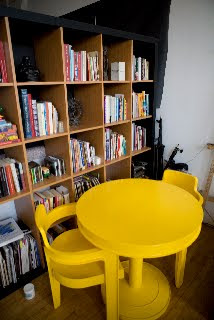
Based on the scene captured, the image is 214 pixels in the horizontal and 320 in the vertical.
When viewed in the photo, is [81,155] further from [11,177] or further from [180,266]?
[180,266]

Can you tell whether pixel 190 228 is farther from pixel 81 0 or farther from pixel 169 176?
pixel 81 0

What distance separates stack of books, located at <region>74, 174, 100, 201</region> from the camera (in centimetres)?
214

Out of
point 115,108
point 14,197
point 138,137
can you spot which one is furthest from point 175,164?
point 14,197

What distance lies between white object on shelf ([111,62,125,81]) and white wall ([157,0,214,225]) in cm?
81

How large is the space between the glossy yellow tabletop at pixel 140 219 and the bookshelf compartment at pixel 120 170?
2.38ft

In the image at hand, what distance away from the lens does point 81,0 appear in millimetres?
3070

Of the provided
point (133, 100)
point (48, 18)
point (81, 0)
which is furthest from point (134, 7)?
point (48, 18)

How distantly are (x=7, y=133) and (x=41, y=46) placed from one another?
811mm

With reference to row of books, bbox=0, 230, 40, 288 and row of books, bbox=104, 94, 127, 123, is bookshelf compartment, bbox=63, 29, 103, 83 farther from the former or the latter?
row of books, bbox=0, 230, 40, 288

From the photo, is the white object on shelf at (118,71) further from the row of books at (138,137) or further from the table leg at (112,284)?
the table leg at (112,284)

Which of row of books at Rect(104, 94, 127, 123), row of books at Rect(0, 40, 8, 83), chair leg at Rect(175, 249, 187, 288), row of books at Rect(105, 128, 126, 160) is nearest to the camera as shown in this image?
row of books at Rect(0, 40, 8, 83)

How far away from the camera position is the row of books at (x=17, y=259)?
5.67 ft

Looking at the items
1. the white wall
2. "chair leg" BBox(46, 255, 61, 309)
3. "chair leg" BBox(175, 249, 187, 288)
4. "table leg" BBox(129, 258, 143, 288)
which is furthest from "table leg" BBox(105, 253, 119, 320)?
the white wall

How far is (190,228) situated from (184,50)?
2067 mm
